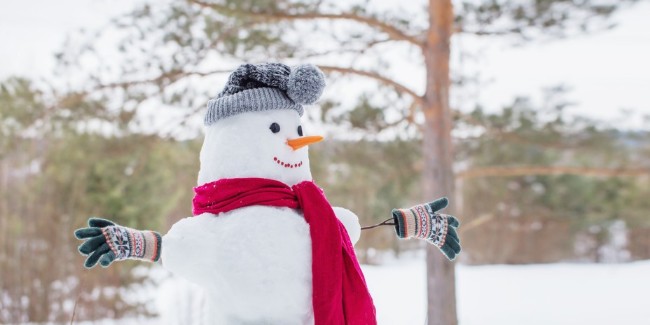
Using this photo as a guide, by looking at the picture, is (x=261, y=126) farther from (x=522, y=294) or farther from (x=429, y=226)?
(x=522, y=294)

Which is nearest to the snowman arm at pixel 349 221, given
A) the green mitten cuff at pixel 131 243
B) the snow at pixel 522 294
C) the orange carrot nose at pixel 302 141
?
the orange carrot nose at pixel 302 141

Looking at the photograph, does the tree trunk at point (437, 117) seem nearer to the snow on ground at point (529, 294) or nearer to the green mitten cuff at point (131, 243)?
the snow on ground at point (529, 294)

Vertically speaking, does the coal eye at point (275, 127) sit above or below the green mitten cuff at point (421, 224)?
above

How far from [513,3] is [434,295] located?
1527 mm

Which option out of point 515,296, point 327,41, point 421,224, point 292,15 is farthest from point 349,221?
point 515,296

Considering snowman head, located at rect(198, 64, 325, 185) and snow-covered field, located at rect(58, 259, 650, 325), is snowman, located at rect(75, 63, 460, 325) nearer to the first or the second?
snowman head, located at rect(198, 64, 325, 185)

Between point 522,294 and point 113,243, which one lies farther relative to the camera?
point 522,294

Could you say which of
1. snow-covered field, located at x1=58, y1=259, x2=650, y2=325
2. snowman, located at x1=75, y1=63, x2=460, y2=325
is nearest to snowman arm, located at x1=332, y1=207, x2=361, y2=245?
snowman, located at x1=75, y1=63, x2=460, y2=325

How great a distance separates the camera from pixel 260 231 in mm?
1124

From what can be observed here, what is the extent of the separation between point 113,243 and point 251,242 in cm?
26

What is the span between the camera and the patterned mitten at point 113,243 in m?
1.09

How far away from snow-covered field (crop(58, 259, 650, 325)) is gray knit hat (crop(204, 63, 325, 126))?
7.83 feet

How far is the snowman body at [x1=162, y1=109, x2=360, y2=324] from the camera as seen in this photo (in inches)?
43.8

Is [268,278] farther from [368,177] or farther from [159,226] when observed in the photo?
[159,226]
